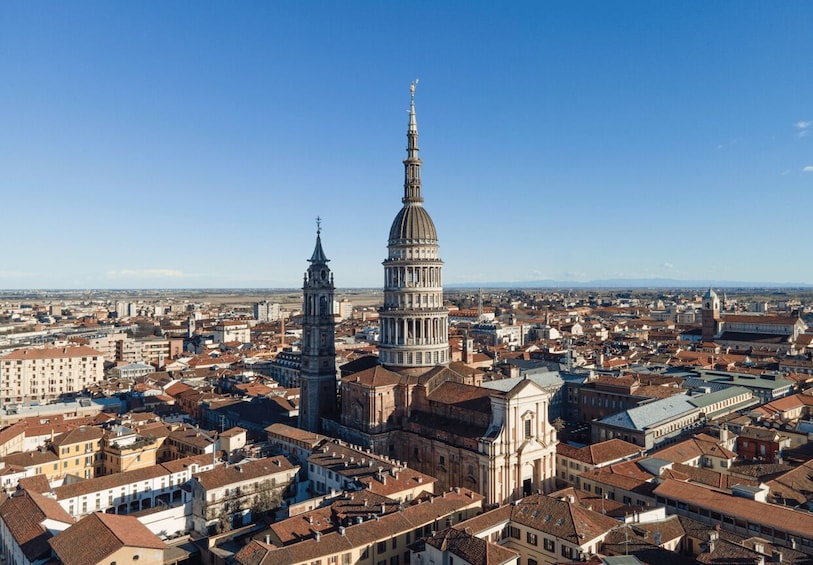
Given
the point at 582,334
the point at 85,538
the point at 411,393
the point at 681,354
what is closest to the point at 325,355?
the point at 411,393

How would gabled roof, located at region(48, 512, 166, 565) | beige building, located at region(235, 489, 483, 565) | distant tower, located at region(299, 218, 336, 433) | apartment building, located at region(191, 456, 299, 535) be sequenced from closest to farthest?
gabled roof, located at region(48, 512, 166, 565), beige building, located at region(235, 489, 483, 565), apartment building, located at region(191, 456, 299, 535), distant tower, located at region(299, 218, 336, 433)

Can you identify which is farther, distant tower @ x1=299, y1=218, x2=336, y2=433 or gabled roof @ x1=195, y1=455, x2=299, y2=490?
distant tower @ x1=299, y1=218, x2=336, y2=433

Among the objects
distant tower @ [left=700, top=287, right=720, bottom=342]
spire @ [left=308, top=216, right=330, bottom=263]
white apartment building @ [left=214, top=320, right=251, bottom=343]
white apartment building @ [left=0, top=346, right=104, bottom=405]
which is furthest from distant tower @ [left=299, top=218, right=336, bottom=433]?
distant tower @ [left=700, top=287, right=720, bottom=342]

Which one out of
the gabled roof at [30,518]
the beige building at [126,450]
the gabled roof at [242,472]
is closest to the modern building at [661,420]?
the gabled roof at [242,472]

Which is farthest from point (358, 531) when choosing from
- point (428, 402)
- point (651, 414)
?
point (651, 414)

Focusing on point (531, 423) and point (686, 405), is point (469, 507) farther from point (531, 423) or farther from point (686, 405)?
point (686, 405)

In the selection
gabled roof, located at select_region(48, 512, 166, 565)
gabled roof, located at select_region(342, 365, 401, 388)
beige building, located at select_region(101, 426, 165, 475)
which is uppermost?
gabled roof, located at select_region(342, 365, 401, 388)

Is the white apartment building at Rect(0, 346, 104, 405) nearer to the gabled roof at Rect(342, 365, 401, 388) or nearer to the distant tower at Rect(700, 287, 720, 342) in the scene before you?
the gabled roof at Rect(342, 365, 401, 388)
